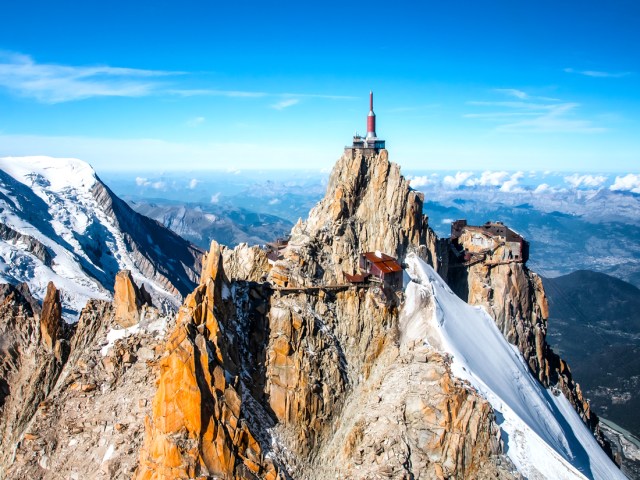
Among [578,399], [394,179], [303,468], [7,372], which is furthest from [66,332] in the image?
[578,399]

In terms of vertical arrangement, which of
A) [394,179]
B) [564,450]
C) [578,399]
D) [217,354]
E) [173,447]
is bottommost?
[578,399]

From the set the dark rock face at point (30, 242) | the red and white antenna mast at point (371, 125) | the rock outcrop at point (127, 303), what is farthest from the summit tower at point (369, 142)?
the dark rock face at point (30, 242)

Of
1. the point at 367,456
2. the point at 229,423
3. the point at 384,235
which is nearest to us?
the point at 229,423

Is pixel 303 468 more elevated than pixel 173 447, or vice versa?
pixel 173 447

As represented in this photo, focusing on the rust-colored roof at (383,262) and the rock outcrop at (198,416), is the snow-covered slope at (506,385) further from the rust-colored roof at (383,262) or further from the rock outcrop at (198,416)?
the rock outcrop at (198,416)

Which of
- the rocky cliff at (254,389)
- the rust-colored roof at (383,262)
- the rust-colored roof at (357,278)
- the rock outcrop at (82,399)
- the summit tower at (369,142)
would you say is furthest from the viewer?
the summit tower at (369,142)

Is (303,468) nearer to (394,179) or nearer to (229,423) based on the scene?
(229,423)

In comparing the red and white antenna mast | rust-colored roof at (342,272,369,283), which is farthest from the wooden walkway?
the red and white antenna mast
